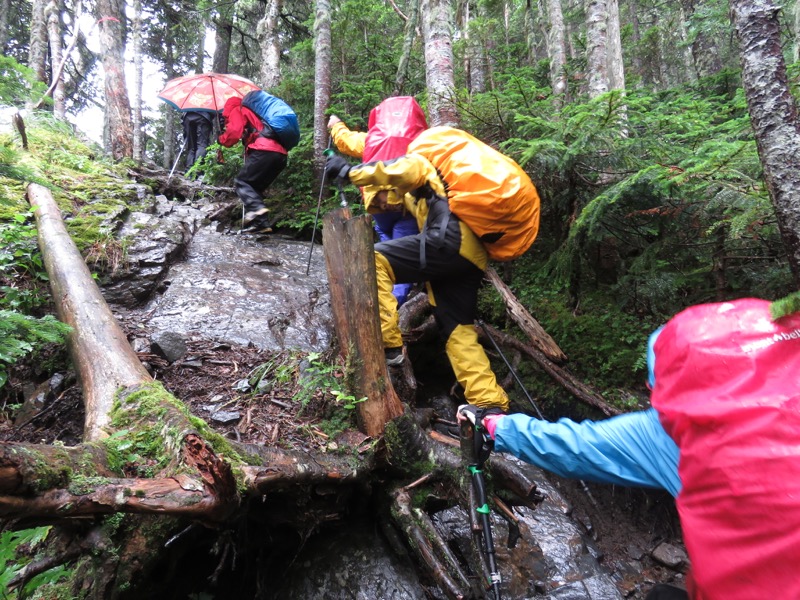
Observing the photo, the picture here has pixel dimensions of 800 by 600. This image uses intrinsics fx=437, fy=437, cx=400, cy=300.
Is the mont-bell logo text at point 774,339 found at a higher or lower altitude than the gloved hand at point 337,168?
lower

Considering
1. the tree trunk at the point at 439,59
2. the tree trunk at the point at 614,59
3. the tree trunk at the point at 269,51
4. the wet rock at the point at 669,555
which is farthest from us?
the tree trunk at the point at 269,51

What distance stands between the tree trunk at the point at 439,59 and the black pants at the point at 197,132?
275 inches

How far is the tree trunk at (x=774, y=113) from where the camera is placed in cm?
316

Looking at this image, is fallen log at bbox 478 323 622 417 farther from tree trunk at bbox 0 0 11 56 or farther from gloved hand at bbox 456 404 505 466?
tree trunk at bbox 0 0 11 56

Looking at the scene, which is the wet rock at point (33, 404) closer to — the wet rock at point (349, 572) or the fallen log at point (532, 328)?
the wet rock at point (349, 572)

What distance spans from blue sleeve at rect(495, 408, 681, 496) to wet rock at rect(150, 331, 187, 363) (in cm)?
322

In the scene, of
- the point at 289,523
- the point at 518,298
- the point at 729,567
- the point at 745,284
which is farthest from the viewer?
the point at 518,298

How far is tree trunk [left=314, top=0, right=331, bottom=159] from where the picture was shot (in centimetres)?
840

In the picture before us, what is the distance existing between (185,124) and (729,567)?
507 inches

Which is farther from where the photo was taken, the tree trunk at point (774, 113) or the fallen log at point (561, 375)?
the fallen log at point (561, 375)

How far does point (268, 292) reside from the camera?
590 centimetres

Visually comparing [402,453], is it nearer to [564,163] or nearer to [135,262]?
[564,163]

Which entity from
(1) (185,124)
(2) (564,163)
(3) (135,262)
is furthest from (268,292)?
(1) (185,124)

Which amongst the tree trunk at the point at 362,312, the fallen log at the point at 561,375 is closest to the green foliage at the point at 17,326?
the tree trunk at the point at 362,312
